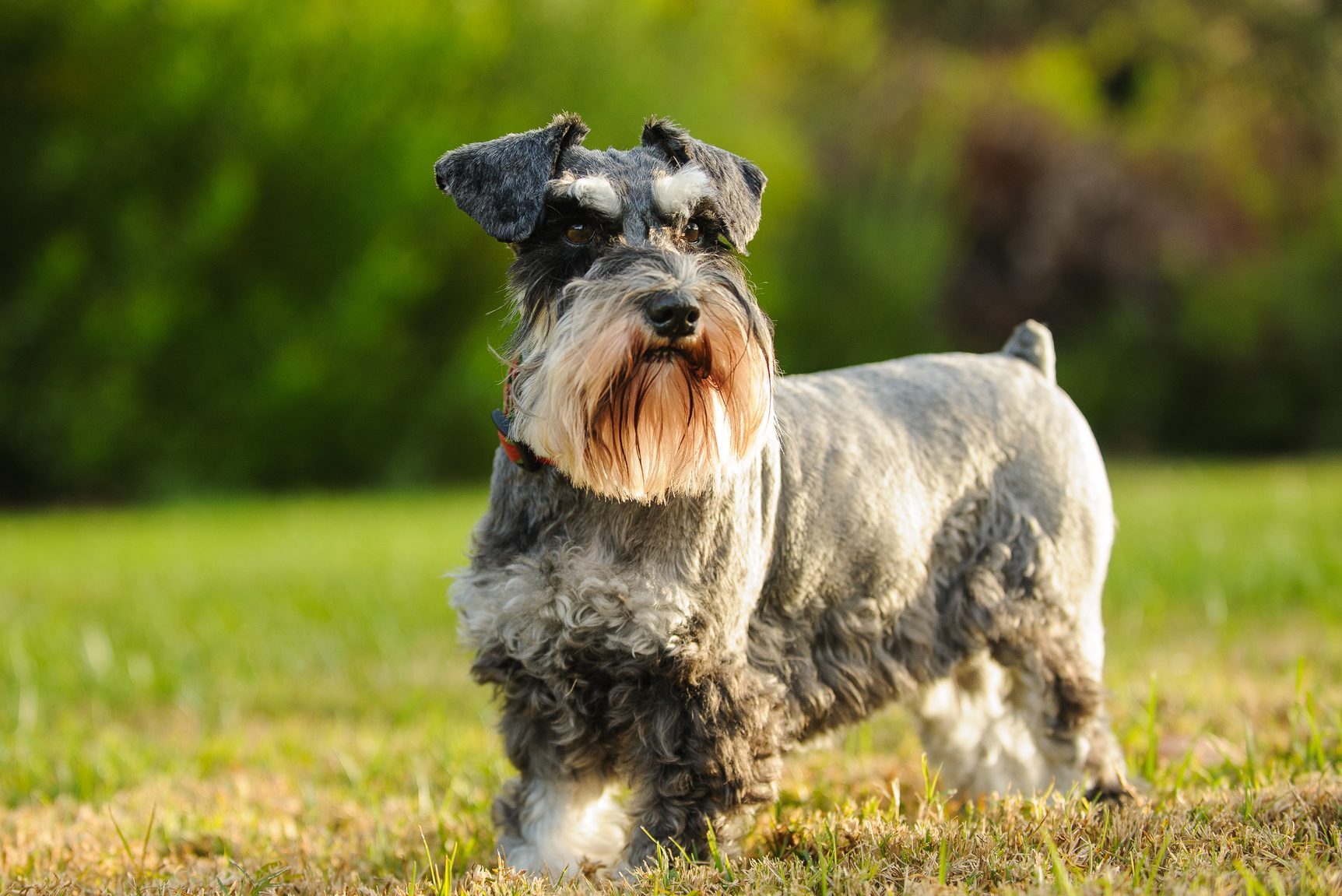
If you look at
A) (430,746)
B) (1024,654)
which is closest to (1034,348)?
(1024,654)

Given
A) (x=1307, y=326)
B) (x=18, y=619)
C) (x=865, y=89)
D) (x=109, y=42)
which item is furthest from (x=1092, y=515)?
(x=865, y=89)

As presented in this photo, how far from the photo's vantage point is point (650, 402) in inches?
124

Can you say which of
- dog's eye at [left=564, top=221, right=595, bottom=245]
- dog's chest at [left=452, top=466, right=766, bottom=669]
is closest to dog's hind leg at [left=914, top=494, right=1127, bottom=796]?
dog's chest at [left=452, top=466, right=766, bottom=669]

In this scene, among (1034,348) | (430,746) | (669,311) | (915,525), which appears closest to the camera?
(669,311)

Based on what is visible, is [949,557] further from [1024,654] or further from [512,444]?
[512,444]

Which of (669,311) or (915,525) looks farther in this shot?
(915,525)

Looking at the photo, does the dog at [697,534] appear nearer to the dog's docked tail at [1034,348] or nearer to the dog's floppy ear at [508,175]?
the dog's floppy ear at [508,175]

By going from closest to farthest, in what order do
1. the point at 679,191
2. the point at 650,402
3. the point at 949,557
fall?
the point at 650,402 → the point at 679,191 → the point at 949,557

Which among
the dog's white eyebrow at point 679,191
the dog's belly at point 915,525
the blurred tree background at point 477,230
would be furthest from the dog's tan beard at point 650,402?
the blurred tree background at point 477,230

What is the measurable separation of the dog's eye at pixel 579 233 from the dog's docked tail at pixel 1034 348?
1.83 m

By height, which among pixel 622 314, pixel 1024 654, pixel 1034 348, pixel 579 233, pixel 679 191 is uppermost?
pixel 679 191

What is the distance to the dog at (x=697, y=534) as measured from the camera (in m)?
3.15

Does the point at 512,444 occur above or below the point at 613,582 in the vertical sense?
above

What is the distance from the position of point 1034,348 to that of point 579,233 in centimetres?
195
